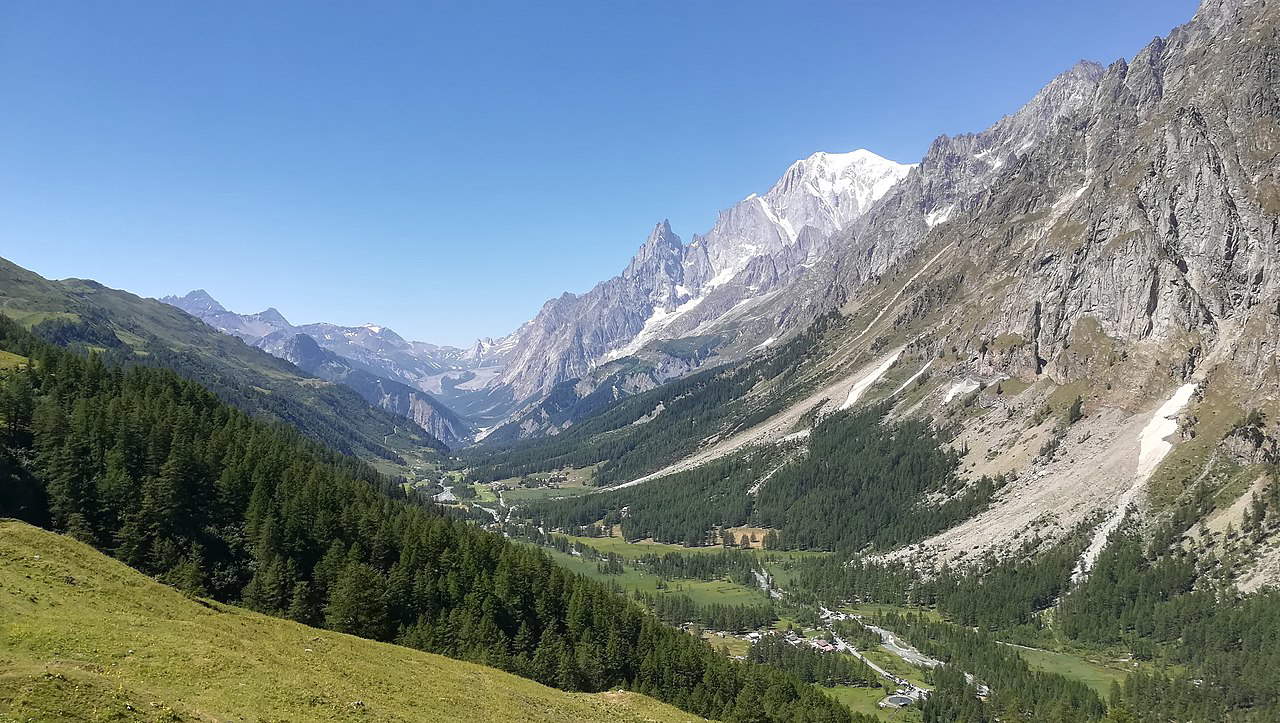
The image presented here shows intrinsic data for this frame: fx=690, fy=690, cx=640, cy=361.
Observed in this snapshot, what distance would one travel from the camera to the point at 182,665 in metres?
44.0

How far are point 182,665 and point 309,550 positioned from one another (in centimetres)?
5459

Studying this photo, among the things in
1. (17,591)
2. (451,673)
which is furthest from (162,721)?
(451,673)

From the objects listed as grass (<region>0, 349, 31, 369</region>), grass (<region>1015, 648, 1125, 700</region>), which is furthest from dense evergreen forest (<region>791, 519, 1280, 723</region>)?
grass (<region>0, 349, 31, 369</region>)

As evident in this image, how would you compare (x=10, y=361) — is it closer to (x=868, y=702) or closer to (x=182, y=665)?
(x=182, y=665)

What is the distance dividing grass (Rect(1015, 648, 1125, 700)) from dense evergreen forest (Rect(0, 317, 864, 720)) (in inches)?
3446

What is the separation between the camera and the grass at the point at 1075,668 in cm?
15825

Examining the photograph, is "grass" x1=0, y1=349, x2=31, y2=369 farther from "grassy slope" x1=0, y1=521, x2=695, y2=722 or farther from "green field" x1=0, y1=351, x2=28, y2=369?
"grassy slope" x1=0, y1=521, x2=695, y2=722

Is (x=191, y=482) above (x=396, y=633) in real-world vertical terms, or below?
above

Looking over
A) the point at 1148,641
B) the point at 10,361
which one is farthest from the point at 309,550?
the point at 1148,641

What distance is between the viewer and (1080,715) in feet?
426

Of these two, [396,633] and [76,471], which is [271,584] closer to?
[396,633]

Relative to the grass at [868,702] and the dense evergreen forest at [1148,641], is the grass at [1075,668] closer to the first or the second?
the dense evergreen forest at [1148,641]

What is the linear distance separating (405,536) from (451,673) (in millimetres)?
42154

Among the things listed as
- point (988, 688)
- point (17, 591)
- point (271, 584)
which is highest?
point (17, 591)
